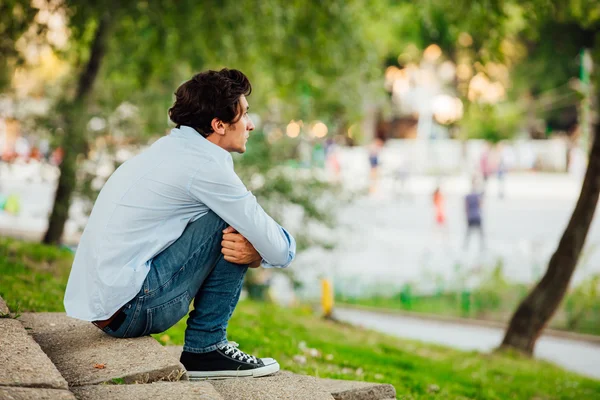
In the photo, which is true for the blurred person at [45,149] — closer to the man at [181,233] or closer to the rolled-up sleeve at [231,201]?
the man at [181,233]

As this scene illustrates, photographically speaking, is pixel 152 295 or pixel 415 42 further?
pixel 415 42

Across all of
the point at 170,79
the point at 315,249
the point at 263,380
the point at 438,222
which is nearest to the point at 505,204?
the point at 438,222

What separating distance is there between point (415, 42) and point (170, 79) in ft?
88.9

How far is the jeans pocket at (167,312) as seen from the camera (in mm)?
3400

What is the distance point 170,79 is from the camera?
1273cm

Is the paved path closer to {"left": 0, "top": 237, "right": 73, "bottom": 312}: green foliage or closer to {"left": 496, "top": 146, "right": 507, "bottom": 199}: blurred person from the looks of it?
{"left": 0, "top": 237, "right": 73, "bottom": 312}: green foliage

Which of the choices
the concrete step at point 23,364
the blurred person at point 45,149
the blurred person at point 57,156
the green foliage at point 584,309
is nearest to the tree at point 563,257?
the green foliage at point 584,309

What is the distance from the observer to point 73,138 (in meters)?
10.5

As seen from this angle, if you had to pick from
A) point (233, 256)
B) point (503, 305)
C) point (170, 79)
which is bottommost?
point (503, 305)

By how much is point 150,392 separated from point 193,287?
565mm

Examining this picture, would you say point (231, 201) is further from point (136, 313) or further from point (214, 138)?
point (136, 313)

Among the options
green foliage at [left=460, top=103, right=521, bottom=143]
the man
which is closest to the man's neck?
the man

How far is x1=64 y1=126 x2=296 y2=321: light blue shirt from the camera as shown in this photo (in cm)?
332

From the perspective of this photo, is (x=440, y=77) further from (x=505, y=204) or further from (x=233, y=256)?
(x=233, y=256)
